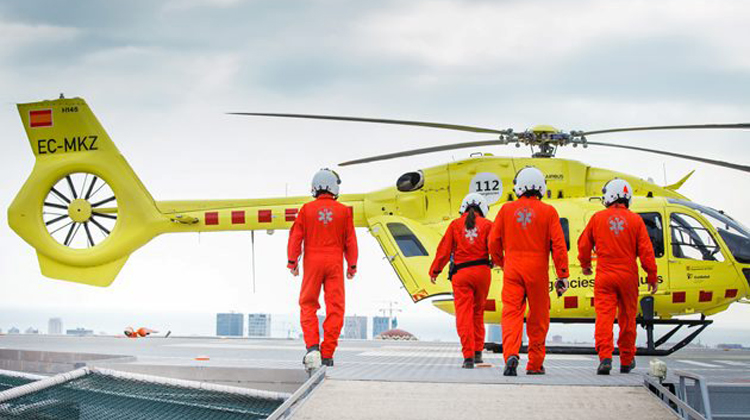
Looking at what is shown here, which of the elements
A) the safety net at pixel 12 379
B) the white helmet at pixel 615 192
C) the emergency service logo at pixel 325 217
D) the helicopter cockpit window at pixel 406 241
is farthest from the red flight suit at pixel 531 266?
the helicopter cockpit window at pixel 406 241

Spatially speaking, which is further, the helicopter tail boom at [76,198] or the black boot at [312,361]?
the helicopter tail boom at [76,198]

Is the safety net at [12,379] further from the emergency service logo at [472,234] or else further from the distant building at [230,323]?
the distant building at [230,323]

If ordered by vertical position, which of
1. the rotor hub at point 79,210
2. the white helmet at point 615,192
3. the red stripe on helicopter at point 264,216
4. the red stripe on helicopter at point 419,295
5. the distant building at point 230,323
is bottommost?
the distant building at point 230,323

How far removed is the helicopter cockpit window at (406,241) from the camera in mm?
12828

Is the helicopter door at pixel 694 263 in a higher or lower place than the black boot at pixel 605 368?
higher

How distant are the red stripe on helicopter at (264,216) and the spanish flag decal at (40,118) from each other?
19.7ft

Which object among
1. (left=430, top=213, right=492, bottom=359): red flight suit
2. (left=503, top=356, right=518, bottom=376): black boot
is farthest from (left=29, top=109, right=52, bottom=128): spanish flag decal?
(left=503, top=356, right=518, bottom=376): black boot

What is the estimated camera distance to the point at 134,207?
16562mm

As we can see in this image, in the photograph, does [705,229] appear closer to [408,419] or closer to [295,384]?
[295,384]

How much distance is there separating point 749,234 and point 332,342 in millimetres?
7489

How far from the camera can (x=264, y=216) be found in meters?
14.7

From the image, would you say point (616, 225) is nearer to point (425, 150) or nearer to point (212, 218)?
point (425, 150)

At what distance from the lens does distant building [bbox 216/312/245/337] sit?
7257cm

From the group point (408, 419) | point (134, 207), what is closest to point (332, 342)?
point (408, 419)
